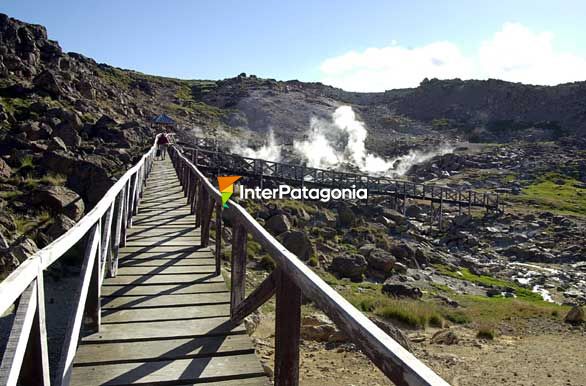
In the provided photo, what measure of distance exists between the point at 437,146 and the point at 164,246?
63.0 meters

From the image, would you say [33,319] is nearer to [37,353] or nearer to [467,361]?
[37,353]

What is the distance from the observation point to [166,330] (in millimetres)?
4238

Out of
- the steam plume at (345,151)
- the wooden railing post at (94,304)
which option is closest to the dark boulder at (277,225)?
the wooden railing post at (94,304)

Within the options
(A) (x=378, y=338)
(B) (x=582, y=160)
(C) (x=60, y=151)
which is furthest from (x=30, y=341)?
(B) (x=582, y=160)

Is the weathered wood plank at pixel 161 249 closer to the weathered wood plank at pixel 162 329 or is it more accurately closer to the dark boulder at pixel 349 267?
the weathered wood plank at pixel 162 329

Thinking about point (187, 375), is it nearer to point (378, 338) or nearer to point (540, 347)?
point (378, 338)

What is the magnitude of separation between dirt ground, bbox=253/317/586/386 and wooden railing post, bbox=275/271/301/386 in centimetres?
405

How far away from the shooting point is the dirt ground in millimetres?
7223

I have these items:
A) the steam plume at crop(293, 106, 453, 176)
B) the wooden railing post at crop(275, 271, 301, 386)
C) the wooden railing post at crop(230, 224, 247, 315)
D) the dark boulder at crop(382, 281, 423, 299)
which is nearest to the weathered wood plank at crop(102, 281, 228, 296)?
the wooden railing post at crop(230, 224, 247, 315)

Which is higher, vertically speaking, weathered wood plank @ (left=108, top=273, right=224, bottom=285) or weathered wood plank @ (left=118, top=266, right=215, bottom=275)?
weathered wood plank @ (left=118, top=266, right=215, bottom=275)

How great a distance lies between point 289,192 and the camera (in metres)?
31.7

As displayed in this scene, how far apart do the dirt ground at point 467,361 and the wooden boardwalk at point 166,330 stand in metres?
1.99

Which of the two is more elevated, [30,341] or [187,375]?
[30,341]

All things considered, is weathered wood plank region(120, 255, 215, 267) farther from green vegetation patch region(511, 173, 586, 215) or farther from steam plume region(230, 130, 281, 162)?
steam plume region(230, 130, 281, 162)
